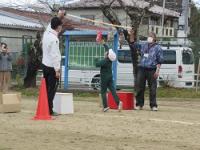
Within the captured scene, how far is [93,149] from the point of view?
8.04 meters

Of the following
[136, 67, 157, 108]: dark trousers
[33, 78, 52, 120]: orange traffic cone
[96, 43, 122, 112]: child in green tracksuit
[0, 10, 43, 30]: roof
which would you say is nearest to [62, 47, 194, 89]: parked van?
[136, 67, 157, 108]: dark trousers

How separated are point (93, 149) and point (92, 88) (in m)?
15.8

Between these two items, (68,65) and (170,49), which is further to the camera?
(170,49)

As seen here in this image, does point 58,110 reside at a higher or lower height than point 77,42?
lower

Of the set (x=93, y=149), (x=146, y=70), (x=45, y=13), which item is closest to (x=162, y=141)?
(x=93, y=149)

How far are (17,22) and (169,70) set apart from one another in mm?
17011

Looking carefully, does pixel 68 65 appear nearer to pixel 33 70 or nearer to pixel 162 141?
pixel 33 70

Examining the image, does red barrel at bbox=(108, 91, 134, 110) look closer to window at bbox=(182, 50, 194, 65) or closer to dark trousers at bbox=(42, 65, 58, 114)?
dark trousers at bbox=(42, 65, 58, 114)

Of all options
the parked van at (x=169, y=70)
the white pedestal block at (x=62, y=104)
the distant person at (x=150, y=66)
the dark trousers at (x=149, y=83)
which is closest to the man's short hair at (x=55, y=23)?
the white pedestal block at (x=62, y=104)

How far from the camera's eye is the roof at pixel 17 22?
37719 millimetres

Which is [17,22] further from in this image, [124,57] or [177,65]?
[177,65]

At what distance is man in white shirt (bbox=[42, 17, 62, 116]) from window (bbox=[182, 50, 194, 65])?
1468 centimetres

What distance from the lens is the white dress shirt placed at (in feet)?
38.4

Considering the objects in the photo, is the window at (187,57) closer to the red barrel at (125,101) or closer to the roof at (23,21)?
the roof at (23,21)
